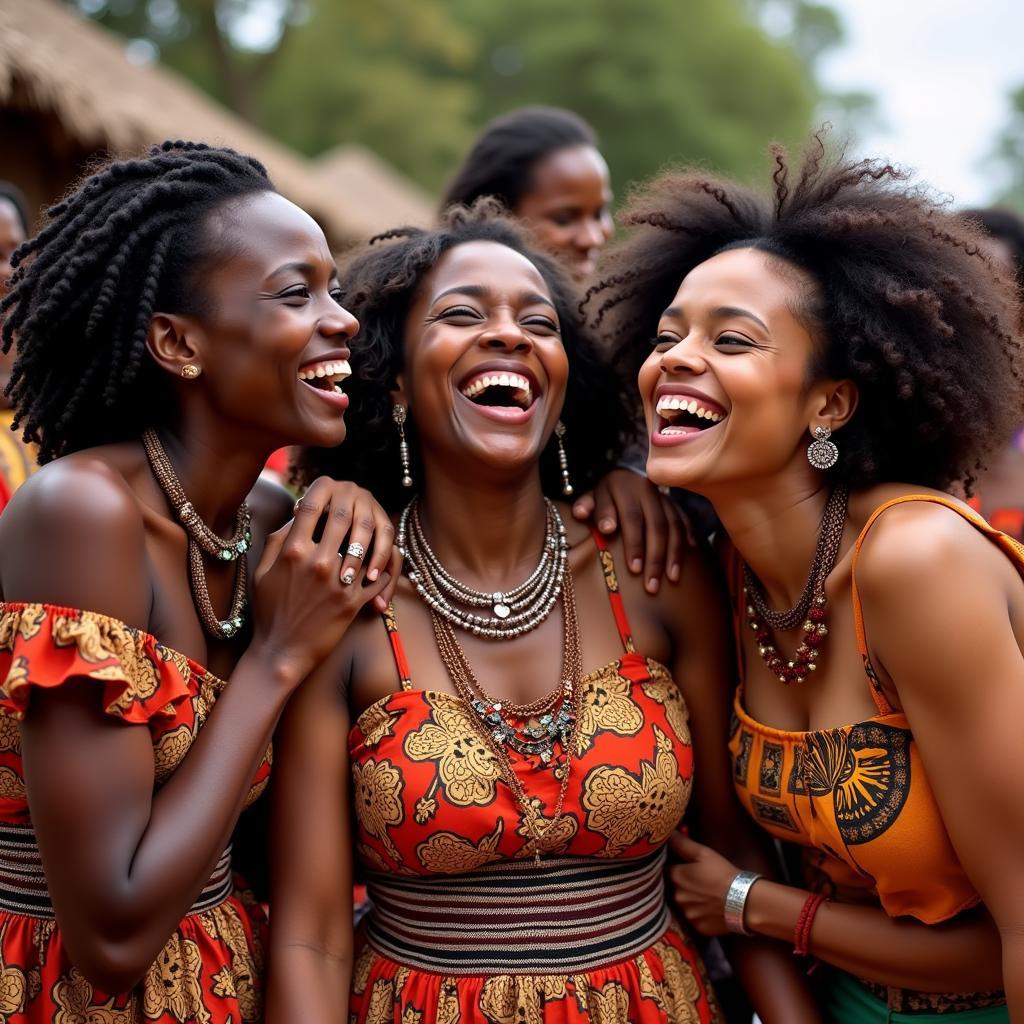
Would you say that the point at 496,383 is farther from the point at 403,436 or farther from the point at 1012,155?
the point at 1012,155

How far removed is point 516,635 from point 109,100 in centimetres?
755

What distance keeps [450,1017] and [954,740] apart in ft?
3.92

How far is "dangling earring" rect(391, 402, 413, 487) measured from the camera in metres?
3.03

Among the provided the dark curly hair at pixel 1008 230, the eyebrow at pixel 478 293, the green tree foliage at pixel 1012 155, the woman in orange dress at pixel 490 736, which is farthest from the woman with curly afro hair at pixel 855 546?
the green tree foliage at pixel 1012 155

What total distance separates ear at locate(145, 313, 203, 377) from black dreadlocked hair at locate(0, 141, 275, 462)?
0.08 feet

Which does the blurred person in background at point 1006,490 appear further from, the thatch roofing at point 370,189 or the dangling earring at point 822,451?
the thatch roofing at point 370,189

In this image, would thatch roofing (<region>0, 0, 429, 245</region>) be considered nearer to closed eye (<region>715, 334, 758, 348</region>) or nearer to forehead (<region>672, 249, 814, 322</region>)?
forehead (<region>672, 249, 814, 322</region>)

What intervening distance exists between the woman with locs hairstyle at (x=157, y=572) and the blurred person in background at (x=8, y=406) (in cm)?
106

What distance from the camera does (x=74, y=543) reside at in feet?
6.79

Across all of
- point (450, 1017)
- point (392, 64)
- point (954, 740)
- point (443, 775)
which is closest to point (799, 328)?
point (954, 740)

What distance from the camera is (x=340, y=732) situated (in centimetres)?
261

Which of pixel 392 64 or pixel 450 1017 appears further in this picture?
pixel 392 64

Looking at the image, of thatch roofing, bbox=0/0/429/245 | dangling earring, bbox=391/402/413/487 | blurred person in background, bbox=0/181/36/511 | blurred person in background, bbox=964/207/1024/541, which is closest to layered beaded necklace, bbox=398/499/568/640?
dangling earring, bbox=391/402/413/487

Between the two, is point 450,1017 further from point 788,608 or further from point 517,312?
point 517,312
